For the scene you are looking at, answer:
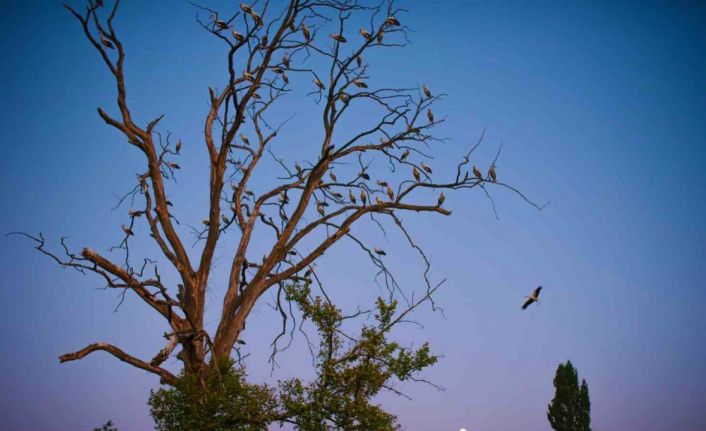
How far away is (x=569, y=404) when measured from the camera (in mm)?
40969

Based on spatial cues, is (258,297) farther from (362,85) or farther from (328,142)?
(362,85)

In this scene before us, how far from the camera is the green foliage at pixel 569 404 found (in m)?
40.2

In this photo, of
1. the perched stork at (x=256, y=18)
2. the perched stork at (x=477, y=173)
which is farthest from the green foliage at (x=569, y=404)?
the perched stork at (x=256, y=18)

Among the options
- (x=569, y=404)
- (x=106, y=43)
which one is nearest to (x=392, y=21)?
(x=106, y=43)

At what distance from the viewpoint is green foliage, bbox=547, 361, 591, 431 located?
40.2 m

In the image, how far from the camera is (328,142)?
37.5ft

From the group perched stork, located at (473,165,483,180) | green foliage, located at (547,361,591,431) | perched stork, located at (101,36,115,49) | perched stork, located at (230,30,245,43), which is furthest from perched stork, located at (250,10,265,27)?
green foliage, located at (547,361,591,431)

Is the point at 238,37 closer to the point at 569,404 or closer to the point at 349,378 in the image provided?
the point at 349,378

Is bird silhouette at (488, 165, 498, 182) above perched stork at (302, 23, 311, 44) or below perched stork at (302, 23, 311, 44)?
below

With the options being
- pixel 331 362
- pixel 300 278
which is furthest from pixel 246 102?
pixel 331 362

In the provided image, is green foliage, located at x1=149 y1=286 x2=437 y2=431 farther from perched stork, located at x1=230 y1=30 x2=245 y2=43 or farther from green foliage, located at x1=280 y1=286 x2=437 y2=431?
perched stork, located at x1=230 y1=30 x2=245 y2=43

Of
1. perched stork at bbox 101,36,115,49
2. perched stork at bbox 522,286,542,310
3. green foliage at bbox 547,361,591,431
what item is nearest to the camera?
perched stork at bbox 522,286,542,310

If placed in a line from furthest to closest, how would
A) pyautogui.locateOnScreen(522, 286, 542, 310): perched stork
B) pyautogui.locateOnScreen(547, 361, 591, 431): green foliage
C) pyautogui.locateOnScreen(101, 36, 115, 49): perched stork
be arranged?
pyautogui.locateOnScreen(547, 361, 591, 431): green foliage, pyautogui.locateOnScreen(101, 36, 115, 49): perched stork, pyautogui.locateOnScreen(522, 286, 542, 310): perched stork

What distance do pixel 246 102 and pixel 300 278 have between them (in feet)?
11.8
